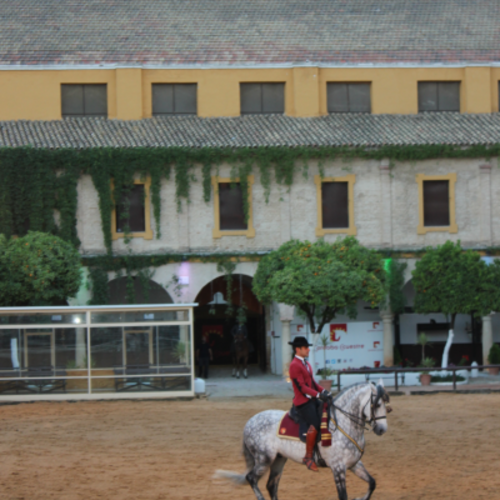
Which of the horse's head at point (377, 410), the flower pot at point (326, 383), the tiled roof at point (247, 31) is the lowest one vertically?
the flower pot at point (326, 383)

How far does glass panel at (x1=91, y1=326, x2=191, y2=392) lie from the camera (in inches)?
917

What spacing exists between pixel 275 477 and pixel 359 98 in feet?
77.6

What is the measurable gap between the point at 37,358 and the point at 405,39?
19.6m

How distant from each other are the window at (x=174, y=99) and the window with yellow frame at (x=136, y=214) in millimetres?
4226

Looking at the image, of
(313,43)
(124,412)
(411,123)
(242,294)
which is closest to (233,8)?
(313,43)

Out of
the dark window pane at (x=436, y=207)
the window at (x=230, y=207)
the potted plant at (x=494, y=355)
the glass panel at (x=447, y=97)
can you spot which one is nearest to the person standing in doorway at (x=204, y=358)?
the window at (x=230, y=207)

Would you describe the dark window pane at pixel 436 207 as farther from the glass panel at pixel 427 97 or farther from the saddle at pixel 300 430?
the saddle at pixel 300 430

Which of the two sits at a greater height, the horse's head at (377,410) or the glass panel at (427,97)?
the glass panel at (427,97)

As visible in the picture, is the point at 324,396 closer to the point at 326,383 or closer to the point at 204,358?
the point at 326,383

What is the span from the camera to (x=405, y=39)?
1329 inches

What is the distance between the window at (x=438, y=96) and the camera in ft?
108

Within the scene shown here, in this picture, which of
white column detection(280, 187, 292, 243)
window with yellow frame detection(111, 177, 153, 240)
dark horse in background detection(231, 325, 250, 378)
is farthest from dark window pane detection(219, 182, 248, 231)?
dark horse in background detection(231, 325, 250, 378)

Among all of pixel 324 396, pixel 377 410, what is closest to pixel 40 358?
pixel 324 396

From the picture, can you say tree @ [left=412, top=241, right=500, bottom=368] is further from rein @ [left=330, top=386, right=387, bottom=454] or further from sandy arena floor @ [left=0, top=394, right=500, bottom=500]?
rein @ [left=330, top=386, right=387, bottom=454]
